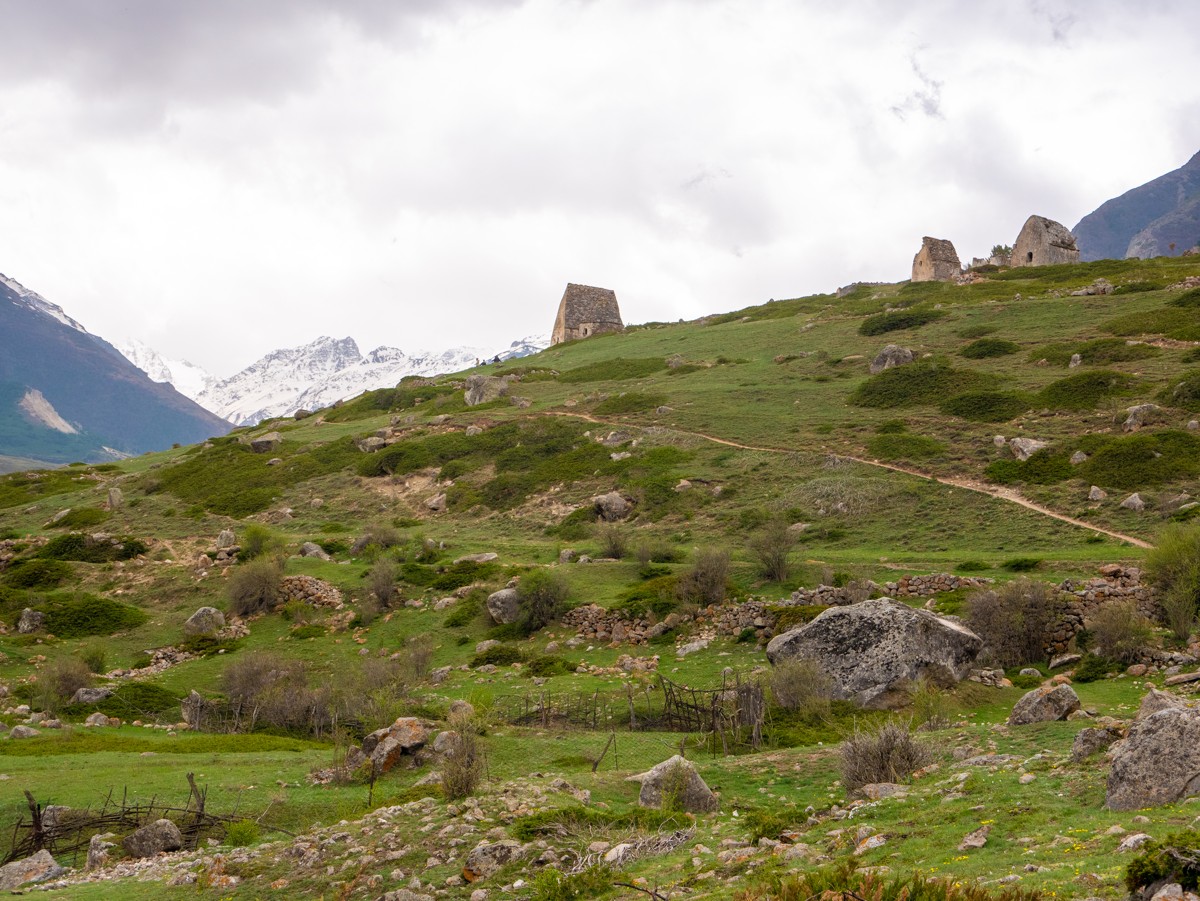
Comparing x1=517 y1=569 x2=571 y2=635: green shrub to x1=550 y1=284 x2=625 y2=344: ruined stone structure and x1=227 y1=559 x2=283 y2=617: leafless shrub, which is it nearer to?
x1=227 y1=559 x2=283 y2=617: leafless shrub

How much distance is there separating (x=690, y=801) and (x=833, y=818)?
2.78m

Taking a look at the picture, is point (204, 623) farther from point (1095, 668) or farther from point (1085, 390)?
point (1085, 390)

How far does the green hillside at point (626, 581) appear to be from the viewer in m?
11.8

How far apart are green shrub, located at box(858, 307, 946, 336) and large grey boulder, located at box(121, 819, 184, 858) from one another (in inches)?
2779

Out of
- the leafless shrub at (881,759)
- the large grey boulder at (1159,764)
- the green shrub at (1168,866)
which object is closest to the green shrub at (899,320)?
the leafless shrub at (881,759)

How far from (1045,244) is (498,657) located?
90.8 metres

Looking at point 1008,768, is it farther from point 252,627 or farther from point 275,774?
point 252,627

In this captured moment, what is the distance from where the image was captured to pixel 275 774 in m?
18.7

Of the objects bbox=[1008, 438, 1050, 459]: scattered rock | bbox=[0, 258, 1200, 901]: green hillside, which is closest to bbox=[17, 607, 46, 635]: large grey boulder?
bbox=[0, 258, 1200, 901]: green hillside

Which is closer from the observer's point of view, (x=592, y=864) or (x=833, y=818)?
(x=592, y=864)

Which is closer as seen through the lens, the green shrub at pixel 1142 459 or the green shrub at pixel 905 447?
the green shrub at pixel 1142 459

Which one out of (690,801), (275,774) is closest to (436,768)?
(275,774)

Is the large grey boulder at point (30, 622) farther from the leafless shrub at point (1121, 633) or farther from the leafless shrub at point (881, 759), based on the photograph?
the leafless shrub at point (1121, 633)

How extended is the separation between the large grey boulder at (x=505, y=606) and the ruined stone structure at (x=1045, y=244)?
278 feet
